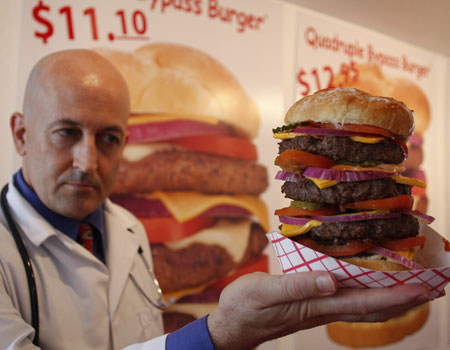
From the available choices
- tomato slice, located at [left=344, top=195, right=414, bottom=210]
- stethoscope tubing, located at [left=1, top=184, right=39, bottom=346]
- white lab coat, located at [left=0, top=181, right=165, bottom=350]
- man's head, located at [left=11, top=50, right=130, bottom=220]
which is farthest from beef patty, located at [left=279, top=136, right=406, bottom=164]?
stethoscope tubing, located at [left=1, top=184, right=39, bottom=346]

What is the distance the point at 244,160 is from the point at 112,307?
1445 mm

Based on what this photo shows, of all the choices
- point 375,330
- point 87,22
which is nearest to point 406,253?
point 87,22

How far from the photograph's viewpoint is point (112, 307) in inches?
64.4

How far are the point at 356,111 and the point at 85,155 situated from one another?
1.07 m

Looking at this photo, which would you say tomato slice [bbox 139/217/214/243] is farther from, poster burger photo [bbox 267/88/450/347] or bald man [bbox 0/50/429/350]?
poster burger photo [bbox 267/88/450/347]

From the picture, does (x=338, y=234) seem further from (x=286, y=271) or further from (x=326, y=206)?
(x=286, y=271)

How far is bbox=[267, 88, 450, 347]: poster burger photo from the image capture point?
107cm

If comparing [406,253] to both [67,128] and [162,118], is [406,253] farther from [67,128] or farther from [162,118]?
[162,118]

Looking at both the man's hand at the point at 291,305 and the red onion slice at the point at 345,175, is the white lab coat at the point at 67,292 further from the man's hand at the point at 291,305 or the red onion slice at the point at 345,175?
the red onion slice at the point at 345,175

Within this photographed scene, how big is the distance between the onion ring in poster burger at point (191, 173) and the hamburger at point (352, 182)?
1.39m

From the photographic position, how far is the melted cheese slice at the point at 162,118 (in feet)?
7.68

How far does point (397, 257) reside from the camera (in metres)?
1.05

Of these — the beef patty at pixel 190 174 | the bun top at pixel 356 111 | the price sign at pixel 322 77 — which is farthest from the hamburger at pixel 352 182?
the price sign at pixel 322 77

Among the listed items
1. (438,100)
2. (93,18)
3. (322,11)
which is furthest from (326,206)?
(438,100)
